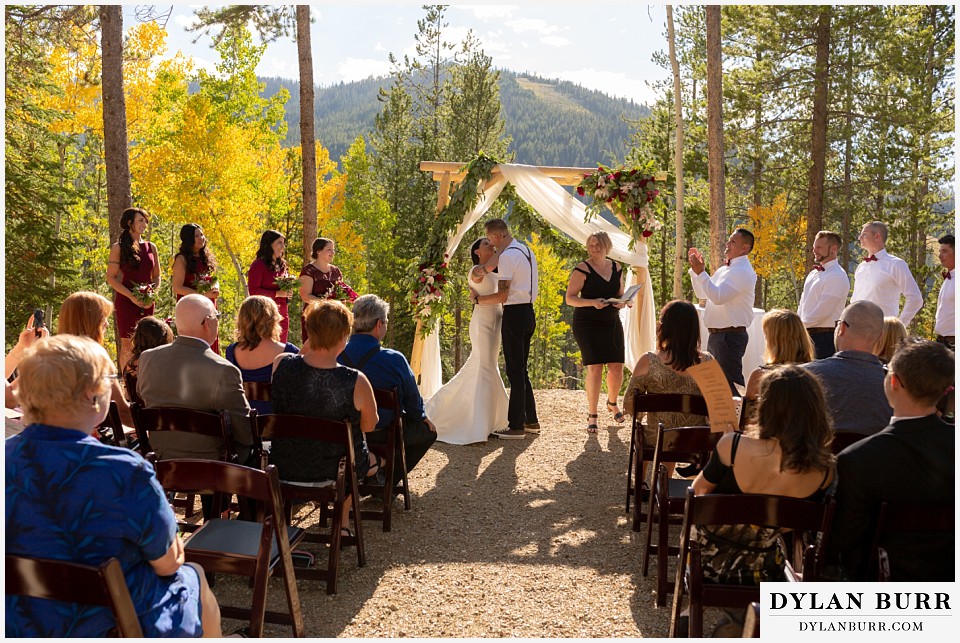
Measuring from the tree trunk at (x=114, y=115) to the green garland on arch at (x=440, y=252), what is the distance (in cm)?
330

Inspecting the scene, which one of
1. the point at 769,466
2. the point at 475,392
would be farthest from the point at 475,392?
the point at 769,466

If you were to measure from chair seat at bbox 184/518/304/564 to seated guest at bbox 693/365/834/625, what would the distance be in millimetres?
1781

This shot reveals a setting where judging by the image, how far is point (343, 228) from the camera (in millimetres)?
30047

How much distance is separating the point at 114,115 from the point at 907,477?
8462 millimetres

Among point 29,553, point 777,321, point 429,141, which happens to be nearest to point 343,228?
point 429,141

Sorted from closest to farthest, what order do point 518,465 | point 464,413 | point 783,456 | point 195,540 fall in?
point 783,456 → point 195,540 → point 518,465 → point 464,413

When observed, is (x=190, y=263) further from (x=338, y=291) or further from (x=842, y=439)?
(x=842, y=439)

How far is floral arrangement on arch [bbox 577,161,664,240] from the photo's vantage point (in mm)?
8742

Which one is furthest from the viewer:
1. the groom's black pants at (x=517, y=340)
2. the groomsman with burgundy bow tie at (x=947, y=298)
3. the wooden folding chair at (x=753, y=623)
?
Answer: the groom's black pants at (x=517, y=340)

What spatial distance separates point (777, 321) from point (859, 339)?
0.63 m

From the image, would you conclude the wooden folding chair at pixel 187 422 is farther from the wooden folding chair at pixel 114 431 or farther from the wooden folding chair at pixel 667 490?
the wooden folding chair at pixel 667 490

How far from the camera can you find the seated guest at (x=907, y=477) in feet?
8.98

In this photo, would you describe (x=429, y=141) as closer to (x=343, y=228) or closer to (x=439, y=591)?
(x=343, y=228)

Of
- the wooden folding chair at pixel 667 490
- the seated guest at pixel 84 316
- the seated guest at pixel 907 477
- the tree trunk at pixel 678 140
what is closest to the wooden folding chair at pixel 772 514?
the seated guest at pixel 907 477
